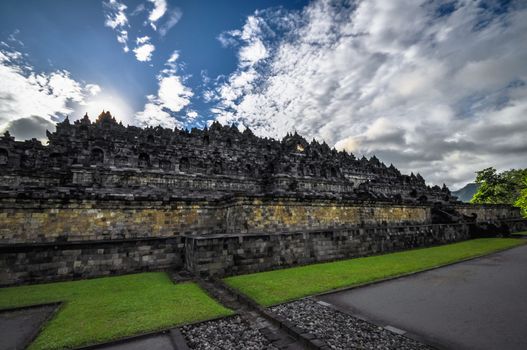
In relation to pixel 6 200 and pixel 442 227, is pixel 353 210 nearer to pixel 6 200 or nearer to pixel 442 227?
pixel 442 227

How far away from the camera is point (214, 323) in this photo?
448 cm

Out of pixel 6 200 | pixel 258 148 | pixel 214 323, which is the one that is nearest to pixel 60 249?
pixel 6 200

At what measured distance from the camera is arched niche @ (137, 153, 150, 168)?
18.9 metres

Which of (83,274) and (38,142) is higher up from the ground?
(38,142)

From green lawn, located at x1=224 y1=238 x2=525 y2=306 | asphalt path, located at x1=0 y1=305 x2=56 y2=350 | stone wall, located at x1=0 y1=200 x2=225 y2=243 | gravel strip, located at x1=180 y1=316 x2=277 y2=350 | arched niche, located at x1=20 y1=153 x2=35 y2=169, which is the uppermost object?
arched niche, located at x1=20 y1=153 x2=35 y2=169

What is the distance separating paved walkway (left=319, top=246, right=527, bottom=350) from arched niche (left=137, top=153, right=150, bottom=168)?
1739 centimetres

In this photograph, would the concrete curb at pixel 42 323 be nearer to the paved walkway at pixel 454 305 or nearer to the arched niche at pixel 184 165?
the paved walkway at pixel 454 305

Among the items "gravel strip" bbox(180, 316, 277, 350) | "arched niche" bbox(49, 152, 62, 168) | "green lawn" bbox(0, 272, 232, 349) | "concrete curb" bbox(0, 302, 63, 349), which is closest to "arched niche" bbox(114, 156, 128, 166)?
"arched niche" bbox(49, 152, 62, 168)

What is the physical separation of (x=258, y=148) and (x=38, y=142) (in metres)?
20.2

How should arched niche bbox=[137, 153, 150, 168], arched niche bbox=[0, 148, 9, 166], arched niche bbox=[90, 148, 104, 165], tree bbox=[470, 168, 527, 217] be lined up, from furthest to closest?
tree bbox=[470, 168, 527, 217], arched niche bbox=[137, 153, 150, 168], arched niche bbox=[90, 148, 104, 165], arched niche bbox=[0, 148, 9, 166]

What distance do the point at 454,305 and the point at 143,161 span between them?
19802 millimetres

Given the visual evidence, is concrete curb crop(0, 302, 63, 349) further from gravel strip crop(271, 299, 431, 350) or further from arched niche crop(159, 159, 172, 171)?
arched niche crop(159, 159, 172, 171)

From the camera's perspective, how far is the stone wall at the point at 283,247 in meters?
7.64

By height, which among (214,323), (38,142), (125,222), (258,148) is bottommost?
(214,323)
